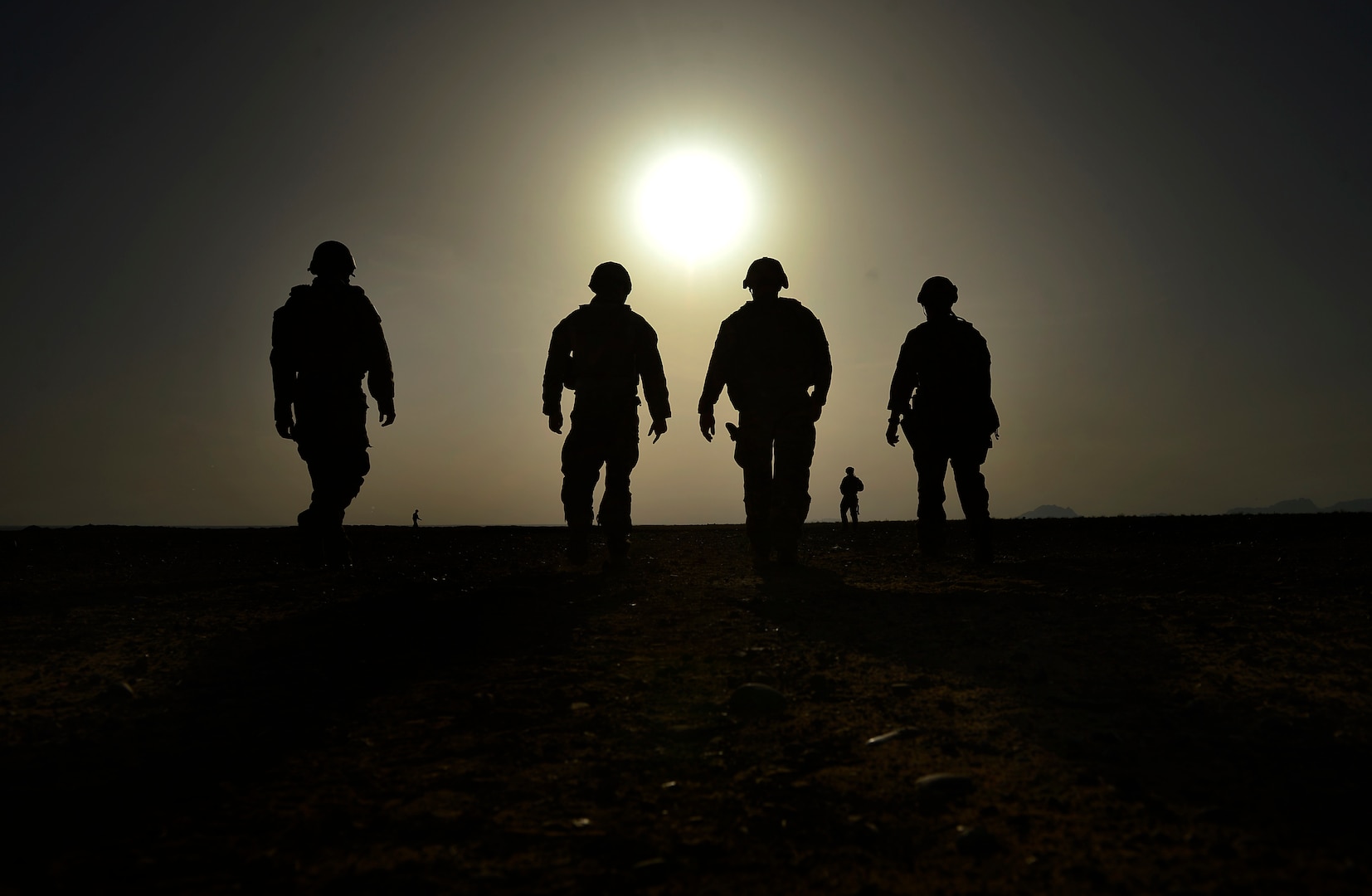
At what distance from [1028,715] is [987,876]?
1189mm

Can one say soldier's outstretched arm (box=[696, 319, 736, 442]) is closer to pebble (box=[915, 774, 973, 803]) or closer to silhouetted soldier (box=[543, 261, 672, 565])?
silhouetted soldier (box=[543, 261, 672, 565])

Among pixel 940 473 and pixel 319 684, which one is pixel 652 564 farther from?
pixel 319 684

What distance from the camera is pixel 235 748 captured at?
8.66 ft

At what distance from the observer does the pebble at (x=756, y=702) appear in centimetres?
296

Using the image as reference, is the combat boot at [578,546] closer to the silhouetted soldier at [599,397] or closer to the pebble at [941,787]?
the silhouetted soldier at [599,397]

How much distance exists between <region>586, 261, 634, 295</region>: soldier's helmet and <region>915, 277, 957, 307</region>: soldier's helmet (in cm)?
303

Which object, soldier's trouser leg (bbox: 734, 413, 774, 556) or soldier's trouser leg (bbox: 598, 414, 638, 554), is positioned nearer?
soldier's trouser leg (bbox: 734, 413, 774, 556)

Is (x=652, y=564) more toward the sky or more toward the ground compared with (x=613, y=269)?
more toward the ground

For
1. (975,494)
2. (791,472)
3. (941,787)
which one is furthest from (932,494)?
Answer: (941,787)

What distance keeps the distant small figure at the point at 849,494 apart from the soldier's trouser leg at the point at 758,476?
1123 centimetres

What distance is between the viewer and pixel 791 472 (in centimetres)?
785

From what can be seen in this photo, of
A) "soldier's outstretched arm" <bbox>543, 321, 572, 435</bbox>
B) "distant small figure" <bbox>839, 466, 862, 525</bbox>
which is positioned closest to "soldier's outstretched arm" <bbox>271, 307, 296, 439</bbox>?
"soldier's outstretched arm" <bbox>543, 321, 572, 435</bbox>

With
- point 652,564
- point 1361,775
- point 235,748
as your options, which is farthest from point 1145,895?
point 652,564

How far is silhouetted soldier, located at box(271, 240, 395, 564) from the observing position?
7.55 meters
